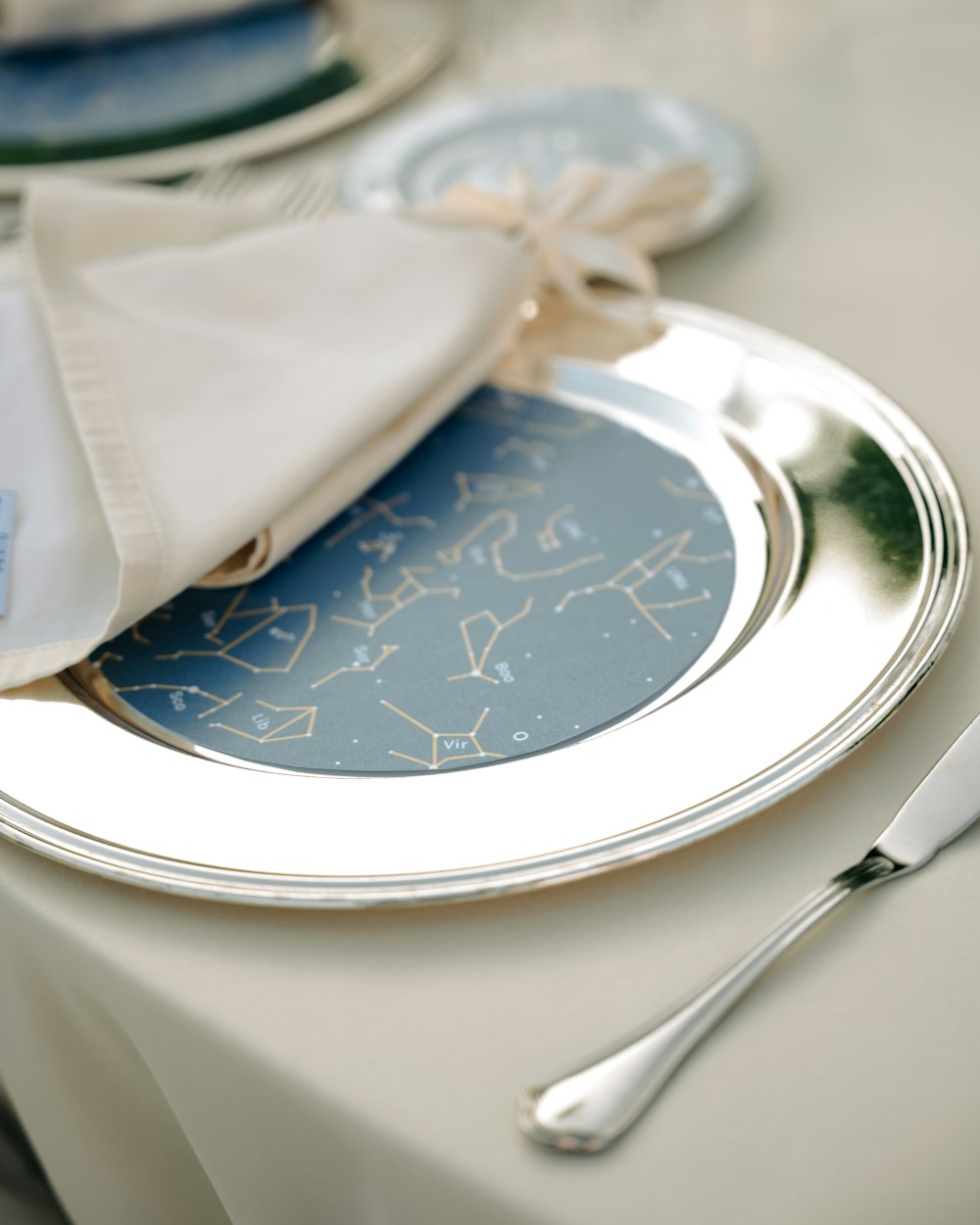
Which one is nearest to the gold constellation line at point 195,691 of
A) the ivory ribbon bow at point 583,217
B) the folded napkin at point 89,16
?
the ivory ribbon bow at point 583,217

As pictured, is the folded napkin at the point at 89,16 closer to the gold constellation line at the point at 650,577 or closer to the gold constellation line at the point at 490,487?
the gold constellation line at the point at 490,487

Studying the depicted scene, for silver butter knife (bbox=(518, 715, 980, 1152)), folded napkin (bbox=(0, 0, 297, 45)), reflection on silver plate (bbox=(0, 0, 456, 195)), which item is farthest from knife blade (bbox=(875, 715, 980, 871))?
folded napkin (bbox=(0, 0, 297, 45))

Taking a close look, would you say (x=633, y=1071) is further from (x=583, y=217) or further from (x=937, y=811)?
(x=583, y=217)

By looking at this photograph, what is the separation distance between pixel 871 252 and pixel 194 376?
0.45 metres

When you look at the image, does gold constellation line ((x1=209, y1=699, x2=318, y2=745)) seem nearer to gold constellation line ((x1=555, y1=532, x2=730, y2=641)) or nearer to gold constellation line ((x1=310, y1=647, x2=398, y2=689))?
gold constellation line ((x1=310, y1=647, x2=398, y2=689))

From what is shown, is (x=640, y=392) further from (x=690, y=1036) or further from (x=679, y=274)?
(x=690, y=1036)

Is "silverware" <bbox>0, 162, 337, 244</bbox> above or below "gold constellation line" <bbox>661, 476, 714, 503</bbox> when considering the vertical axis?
below

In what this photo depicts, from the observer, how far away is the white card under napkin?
0.58 metres

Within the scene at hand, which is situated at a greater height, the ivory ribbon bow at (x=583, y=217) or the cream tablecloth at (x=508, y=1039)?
the ivory ribbon bow at (x=583, y=217)

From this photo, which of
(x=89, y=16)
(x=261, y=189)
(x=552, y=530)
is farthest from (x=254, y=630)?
(x=89, y=16)

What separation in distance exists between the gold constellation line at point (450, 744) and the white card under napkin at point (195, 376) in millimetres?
141

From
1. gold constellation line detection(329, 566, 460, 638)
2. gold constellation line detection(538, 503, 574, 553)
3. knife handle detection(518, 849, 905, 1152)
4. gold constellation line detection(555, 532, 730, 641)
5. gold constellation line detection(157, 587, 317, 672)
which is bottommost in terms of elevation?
gold constellation line detection(157, 587, 317, 672)

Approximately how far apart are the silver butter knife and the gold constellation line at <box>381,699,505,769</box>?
0.42 ft

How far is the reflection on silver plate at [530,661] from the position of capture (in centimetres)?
45
